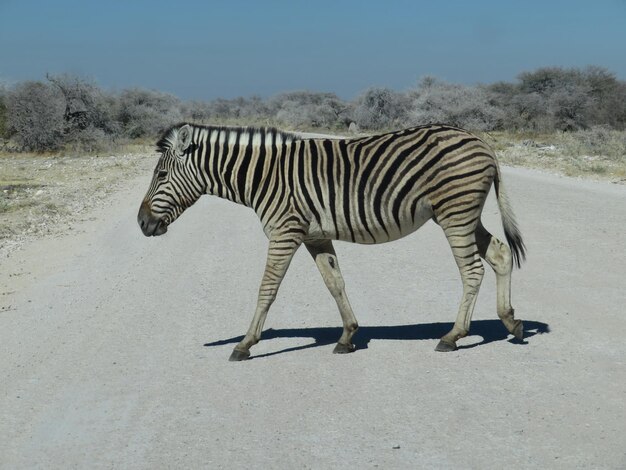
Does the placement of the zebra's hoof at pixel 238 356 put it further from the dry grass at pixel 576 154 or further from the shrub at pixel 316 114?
the shrub at pixel 316 114

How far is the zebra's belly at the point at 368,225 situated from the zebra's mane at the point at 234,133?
2.73 feet

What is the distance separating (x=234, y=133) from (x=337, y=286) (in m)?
1.54

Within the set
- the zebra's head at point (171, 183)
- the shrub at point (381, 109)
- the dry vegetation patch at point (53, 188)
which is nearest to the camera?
the zebra's head at point (171, 183)

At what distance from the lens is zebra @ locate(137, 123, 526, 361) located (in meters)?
6.48

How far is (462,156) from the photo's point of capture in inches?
254

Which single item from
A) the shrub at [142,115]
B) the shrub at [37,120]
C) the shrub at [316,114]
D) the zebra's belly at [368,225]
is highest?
the zebra's belly at [368,225]

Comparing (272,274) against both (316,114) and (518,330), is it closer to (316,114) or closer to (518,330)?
(518,330)

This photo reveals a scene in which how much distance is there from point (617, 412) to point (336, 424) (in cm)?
173

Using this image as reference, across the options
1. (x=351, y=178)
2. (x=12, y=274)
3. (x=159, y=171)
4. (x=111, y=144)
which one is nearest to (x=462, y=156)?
(x=351, y=178)

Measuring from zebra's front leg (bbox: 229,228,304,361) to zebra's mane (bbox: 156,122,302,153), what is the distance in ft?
3.01

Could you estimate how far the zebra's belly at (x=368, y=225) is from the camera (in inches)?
259

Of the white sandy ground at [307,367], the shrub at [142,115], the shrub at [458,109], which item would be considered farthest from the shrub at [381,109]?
the white sandy ground at [307,367]

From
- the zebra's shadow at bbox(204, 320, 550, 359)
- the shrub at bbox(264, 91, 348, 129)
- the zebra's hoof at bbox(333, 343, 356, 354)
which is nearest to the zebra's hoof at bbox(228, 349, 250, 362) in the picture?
the zebra's shadow at bbox(204, 320, 550, 359)

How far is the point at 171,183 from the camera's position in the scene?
6965mm
